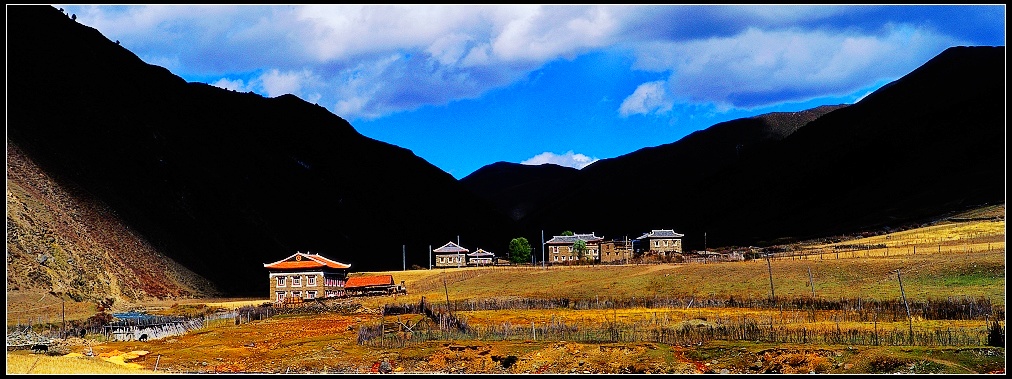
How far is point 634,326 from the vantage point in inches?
2212

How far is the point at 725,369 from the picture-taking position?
145 ft

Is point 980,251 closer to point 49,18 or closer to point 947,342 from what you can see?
point 947,342

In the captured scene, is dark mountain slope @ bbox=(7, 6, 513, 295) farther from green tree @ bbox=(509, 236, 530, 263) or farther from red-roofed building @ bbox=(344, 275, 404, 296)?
green tree @ bbox=(509, 236, 530, 263)

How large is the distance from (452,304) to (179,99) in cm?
12644

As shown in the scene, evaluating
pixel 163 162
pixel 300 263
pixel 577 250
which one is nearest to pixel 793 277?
pixel 300 263

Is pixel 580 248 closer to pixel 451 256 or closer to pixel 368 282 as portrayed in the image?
pixel 451 256

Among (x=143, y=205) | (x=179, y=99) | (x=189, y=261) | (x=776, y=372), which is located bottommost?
(x=776, y=372)

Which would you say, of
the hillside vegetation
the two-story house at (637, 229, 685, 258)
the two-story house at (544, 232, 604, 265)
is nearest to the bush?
the hillside vegetation

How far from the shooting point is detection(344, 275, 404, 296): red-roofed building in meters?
106

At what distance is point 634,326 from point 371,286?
56.0 meters

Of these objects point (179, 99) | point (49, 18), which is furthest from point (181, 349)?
point (179, 99)

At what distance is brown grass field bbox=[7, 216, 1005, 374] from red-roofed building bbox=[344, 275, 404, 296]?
8.62ft

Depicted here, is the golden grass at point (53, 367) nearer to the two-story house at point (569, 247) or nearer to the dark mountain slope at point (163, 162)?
the dark mountain slope at point (163, 162)

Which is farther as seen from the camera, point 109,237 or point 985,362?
point 109,237
